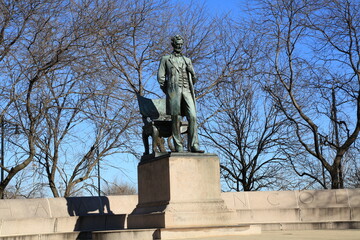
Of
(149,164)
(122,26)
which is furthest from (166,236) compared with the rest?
(122,26)

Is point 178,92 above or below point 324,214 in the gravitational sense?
above

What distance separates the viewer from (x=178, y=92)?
40.4 ft

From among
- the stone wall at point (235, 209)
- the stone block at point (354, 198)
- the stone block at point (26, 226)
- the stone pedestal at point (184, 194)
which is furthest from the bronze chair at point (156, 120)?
the stone block at point (354, 198)

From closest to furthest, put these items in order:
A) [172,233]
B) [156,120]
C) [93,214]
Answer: [172,233] < [156,120] < [93,214]

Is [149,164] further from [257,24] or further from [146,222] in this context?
[257,24]

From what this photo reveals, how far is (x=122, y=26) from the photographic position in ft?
63.9

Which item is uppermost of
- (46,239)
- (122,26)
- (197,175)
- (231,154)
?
(122,26)

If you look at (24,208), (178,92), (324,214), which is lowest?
(324,214)

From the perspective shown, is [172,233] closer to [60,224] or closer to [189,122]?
[189,122]

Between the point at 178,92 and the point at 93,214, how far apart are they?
18.0 feet

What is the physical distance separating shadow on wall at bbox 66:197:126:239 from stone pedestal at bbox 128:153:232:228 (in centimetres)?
292

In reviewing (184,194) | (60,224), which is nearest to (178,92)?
(184,194)

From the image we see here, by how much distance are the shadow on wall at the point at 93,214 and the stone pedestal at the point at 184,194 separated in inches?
115

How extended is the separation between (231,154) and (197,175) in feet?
45.8
